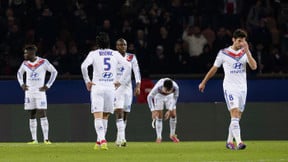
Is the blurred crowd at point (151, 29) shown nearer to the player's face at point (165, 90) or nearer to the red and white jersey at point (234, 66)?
the player's face at point (165, 90)

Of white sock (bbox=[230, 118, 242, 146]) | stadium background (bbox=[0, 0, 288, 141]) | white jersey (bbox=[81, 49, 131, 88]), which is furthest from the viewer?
stadium background (bbox=[0, 0, 288, 141])

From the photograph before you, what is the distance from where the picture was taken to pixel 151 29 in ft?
97.2

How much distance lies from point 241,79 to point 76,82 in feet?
31.0

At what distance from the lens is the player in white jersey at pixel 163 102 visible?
2756 centimetres

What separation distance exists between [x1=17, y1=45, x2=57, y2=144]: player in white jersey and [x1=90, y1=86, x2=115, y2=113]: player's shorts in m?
6.12

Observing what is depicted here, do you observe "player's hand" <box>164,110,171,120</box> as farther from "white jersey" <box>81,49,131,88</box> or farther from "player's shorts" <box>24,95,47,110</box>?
"white jersey" <box>81,49,131,88</box>

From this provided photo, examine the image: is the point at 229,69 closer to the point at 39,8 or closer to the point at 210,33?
the point at 210,33

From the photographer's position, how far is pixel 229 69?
20.4m

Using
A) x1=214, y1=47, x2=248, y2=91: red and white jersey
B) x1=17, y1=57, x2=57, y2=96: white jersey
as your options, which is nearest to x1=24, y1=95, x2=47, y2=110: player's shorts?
x1=17, y1=57, x2=57, y2=96: white jersey

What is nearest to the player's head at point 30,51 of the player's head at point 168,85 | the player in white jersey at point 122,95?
the player in white jersey at point 122,95

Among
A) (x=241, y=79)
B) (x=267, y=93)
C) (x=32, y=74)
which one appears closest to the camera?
(x=241, y=79)

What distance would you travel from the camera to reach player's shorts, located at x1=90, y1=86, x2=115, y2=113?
20.1 meters

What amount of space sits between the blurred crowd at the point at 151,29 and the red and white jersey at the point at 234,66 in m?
8.31

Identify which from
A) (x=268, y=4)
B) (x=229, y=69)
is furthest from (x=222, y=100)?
(x=229, y=69)
